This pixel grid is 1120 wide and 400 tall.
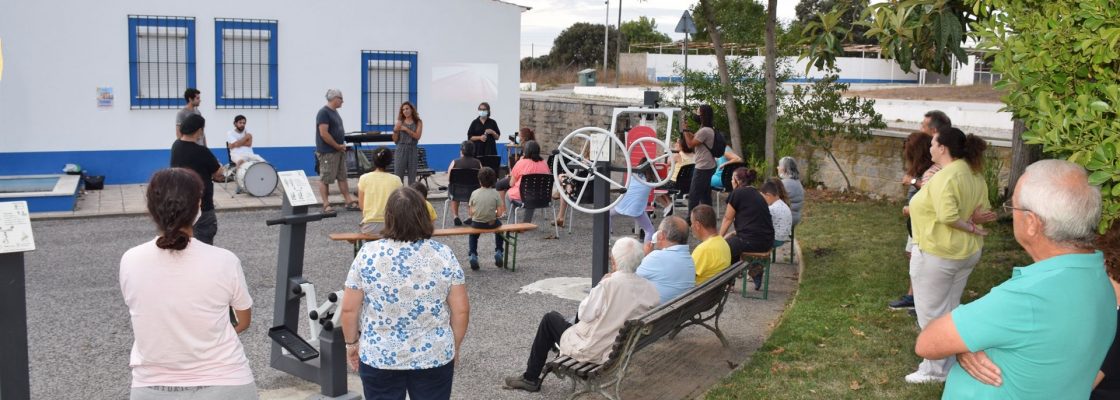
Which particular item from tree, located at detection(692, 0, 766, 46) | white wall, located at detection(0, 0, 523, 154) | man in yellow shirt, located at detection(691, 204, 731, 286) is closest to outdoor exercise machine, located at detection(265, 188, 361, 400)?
man in yellow shirt, located at detection(691, 204, 731, 286)

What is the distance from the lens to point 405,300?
4.33 metres

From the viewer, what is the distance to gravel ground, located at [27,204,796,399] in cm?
654

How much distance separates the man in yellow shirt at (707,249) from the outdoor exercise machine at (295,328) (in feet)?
9.26

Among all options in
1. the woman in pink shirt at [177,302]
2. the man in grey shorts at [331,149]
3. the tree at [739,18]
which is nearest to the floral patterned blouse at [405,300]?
the woman in pink shirt at [177,302]

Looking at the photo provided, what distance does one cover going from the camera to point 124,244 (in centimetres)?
1141

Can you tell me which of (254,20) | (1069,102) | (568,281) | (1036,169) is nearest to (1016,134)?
(568,281)

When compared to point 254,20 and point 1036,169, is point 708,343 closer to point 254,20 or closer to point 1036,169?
point 1036,169

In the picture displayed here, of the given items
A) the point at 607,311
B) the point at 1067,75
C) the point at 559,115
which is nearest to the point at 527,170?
the point at 607,311

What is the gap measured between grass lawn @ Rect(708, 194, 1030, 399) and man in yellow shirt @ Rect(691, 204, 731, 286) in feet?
2.14

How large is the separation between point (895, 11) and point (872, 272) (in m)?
2.88

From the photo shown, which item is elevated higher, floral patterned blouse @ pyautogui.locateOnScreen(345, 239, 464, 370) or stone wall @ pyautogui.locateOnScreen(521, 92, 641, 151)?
stone wall @ pyautogui.locateOnScreen(521, 92, 641, 151)

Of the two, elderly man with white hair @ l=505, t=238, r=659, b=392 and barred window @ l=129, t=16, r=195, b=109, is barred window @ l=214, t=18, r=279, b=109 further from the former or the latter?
elderly man with white hair @ l=505, t=238, r=659, b=392

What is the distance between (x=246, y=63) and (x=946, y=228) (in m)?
13.6

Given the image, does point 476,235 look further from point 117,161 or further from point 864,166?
point 117,161
